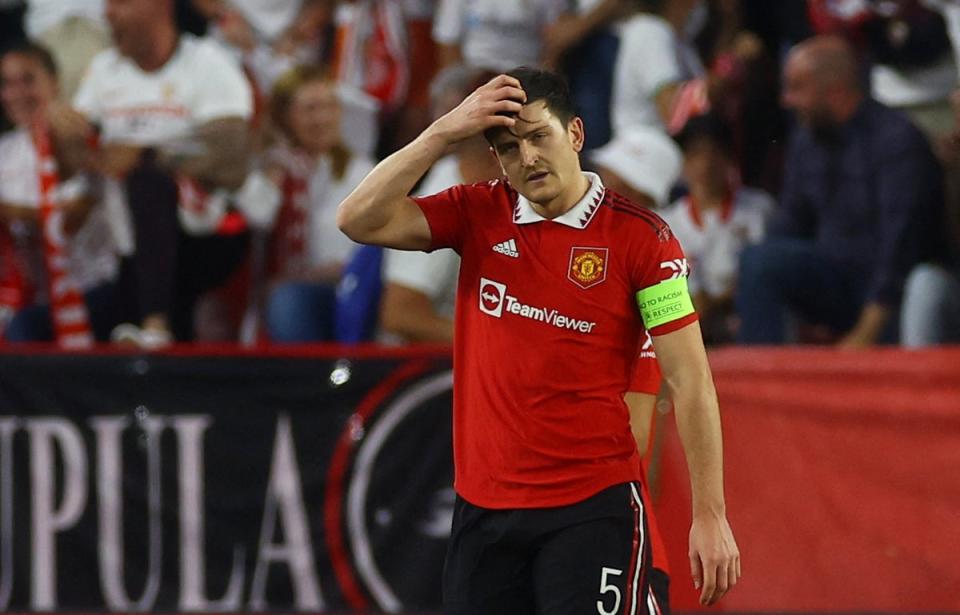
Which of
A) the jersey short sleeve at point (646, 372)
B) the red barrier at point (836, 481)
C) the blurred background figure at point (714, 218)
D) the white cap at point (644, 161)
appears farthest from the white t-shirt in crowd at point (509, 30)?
the jersey short sleeve at point (646, 372)

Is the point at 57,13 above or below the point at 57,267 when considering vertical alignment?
above

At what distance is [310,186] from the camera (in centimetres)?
926

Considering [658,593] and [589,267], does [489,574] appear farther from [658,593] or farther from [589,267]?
[589,267]

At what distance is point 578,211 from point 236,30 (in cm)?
593

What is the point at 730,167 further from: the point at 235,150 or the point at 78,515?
the point at 78,515

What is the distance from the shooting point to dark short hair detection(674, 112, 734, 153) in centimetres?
897

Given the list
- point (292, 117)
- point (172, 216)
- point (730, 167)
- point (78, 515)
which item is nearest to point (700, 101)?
point (730, 167)

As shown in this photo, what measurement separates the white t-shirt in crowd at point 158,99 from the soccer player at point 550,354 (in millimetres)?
4446

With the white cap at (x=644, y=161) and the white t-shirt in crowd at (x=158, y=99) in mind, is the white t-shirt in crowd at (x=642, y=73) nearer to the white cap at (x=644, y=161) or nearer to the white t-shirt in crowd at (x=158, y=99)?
the white cap at (x=644, y=161)

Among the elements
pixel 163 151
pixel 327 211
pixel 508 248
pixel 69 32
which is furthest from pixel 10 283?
pixel 508 248

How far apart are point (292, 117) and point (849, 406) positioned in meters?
3.67

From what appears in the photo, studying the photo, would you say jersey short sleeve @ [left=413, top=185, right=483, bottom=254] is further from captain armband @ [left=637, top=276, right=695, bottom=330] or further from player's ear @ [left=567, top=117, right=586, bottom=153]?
captain armband @ [left=637, top=276, right=695, bottom=330]

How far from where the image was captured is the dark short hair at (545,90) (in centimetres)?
446

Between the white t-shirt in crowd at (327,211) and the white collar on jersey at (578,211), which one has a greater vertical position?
the white collar on jersey at (578,211)
